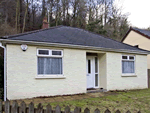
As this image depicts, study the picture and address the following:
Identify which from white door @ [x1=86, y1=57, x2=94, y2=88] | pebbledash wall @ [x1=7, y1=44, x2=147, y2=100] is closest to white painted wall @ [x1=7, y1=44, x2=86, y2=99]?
pebbledash wall @ [x1=7, y1=44, x2=147, y2=100]

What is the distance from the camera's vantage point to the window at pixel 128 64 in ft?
34.0

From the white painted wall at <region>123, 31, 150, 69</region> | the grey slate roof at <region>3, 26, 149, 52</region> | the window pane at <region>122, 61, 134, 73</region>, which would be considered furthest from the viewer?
the white painted wall at <region>123, 31, 150, 69</region>

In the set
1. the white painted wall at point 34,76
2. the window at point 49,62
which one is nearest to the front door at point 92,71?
the white painted wall at point 34,76

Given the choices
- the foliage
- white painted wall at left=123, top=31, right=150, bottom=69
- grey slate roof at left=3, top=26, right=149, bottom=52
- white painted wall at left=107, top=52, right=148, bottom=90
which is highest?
the foliage

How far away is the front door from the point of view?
9.84m

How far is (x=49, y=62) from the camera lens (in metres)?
7.95

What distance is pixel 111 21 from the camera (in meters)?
26.4

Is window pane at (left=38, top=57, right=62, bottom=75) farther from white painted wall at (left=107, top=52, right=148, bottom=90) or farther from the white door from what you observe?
white painted wall at (left=107, top=52, right=148, bottom=90)

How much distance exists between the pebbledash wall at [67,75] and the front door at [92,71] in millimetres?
335

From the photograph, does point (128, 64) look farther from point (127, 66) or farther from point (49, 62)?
point (49, 62)

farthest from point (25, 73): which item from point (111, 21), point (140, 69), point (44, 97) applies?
point (111, 21)

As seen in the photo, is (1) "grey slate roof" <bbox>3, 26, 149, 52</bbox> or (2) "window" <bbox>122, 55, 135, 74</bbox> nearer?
(1) "grey slate roof" <bbox>3, 26, 149, 52</bbox>

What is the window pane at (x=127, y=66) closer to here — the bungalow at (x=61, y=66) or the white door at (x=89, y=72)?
the bungalow at (x=61, y=66)

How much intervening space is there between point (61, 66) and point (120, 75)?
15.4 ft
